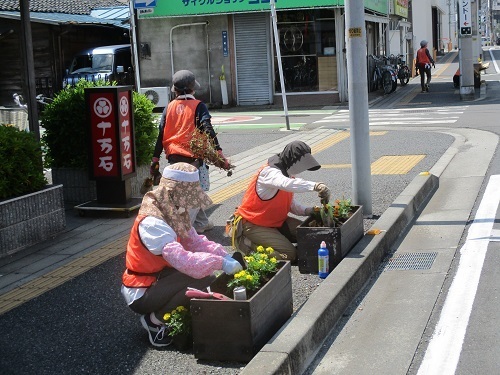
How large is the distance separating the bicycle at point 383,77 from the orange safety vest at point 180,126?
2224cm

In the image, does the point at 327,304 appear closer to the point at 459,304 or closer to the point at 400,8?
the point at 459,304

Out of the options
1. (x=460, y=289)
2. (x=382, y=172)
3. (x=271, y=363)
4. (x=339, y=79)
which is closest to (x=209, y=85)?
(x=339, y=79)

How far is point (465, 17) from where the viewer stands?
26.2 metres

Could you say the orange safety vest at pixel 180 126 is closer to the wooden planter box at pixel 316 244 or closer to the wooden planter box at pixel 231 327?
the wooden planter box at pixel 316 244


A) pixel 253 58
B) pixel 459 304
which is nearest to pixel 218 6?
pixel 253 58

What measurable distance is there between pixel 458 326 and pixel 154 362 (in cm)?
224

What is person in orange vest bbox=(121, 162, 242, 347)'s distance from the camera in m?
5.52

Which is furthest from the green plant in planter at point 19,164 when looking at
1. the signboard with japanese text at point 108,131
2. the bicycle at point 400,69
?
the bicycle at point 400,69

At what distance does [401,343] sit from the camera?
5930mm

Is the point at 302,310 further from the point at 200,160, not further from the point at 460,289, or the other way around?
the point at 200,160

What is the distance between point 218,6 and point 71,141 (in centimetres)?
1759

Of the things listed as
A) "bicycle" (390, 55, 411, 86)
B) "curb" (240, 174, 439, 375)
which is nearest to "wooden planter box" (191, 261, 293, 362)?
"curb" (240, 174, 439, 375)

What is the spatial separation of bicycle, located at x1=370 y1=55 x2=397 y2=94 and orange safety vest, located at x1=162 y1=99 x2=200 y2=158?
22.2 meters

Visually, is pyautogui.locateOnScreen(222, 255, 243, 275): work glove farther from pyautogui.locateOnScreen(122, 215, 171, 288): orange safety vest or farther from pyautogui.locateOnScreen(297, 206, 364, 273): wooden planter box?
pyautogui.locateOnScreen(297, 206, 364, 273): wooden planter box
